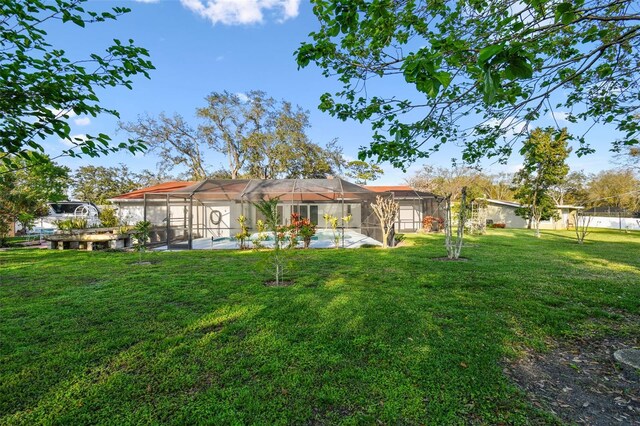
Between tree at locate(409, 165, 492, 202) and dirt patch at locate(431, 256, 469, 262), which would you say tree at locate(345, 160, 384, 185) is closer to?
tree at locate(409, 165, 492, 202)

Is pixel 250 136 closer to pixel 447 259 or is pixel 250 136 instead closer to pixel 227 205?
pixel 227 205

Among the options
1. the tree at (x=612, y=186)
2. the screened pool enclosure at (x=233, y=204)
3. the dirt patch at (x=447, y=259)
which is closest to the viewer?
the dirt patch at (x=447, y=259)

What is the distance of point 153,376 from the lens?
244cm

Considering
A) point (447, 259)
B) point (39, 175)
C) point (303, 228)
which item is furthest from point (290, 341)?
point (303, 228)

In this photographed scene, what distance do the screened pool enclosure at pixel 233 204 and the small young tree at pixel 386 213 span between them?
62 cm

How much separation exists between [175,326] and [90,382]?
118cm

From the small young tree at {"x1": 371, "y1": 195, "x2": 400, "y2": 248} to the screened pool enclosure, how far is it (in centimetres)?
62

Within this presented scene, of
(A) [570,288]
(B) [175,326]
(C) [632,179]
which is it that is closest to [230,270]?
(B) [175,326]

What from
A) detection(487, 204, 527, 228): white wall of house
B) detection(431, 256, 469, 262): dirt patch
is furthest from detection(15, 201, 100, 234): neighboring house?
detection(487, 204, 527, 228): white wall of house

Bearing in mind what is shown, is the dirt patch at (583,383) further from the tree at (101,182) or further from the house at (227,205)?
the tree at (101,182)

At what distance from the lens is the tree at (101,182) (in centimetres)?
2823

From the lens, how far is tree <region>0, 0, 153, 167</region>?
1.93 metres

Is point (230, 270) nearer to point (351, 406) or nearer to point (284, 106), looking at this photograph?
point (351, 406)

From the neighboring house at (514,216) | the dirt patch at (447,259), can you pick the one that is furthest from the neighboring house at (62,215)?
the neighboring house at (514,216)
